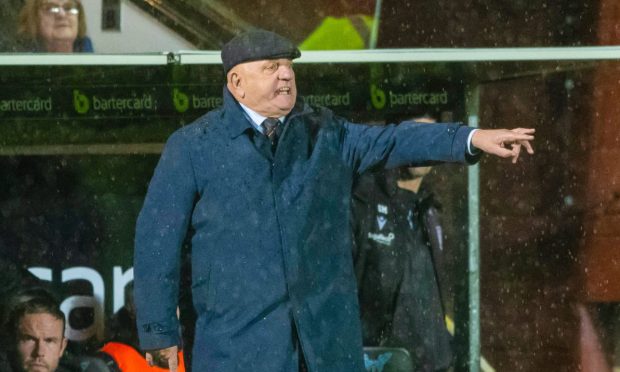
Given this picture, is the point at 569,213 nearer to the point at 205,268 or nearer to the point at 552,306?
the point at 552,306

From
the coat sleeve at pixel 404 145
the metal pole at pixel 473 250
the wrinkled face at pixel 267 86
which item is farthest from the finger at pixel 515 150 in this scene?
the metal pole at pixel 473 250

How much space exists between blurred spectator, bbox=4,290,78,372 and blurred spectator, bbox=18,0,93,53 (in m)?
1.13

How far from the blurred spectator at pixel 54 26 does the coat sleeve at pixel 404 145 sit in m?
1.78

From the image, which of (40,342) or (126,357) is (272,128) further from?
(40,342)

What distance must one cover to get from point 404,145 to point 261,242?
0.57m

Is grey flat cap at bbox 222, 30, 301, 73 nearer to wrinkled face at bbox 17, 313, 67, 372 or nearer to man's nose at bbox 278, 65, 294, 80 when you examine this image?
man's nose at bbox 278, 65, 294, 80

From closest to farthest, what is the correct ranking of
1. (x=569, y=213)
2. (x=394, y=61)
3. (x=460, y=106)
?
(x=394, y=61), (x=460, y=106), (x=569, y=213)

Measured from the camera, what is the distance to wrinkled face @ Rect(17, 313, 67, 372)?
6.04 metres

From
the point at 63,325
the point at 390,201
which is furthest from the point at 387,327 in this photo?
the point at 63,325

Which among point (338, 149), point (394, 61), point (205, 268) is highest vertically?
point (394, 61)

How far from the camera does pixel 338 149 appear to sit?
177 inches

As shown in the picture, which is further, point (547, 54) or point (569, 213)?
point (569, 213)

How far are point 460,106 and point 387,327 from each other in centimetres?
109

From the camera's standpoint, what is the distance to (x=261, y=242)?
437 cm
